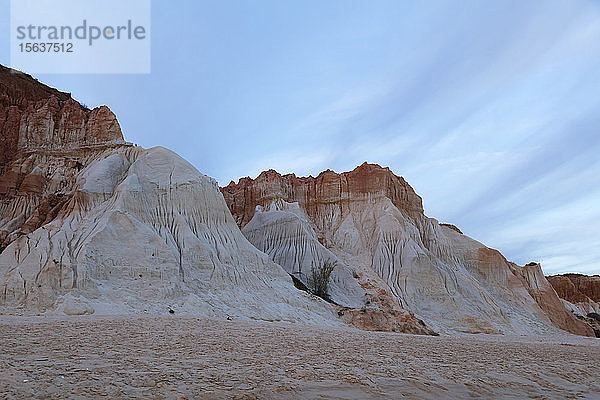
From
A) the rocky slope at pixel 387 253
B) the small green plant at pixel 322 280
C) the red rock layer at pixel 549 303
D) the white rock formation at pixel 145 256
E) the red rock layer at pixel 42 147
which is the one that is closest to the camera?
the white rock formation at pixel 145 256

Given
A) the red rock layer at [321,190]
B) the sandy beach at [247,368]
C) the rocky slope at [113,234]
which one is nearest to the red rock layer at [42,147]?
the rocky slope at [113,234]

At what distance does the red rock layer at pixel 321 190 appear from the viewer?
37.1 meters

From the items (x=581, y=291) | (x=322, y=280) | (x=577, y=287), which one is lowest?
(x=581, y=291)

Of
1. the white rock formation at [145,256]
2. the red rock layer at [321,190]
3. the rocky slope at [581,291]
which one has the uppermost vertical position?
the red rock layer at [321,190]

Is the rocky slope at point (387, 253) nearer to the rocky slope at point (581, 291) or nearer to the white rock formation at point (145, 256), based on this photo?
the white rock formation at point (145, 256)

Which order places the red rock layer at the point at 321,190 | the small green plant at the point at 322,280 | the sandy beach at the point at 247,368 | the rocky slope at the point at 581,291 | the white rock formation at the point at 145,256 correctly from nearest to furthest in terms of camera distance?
the sandy beach at the point at 247,368 < the white rock formation at the point at 145,256 < the small green plant at the point at 322,280 < the red rock layer at the point at 321,190 < the rocky slope at the point at 581,291

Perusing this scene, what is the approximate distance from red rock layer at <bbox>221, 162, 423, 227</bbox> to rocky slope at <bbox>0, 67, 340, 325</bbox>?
15.1 metres

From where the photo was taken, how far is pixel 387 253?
1266 inches

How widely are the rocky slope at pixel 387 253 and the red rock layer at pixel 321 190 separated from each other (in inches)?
3.2

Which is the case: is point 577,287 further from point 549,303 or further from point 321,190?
point 321,190

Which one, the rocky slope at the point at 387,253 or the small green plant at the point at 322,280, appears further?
the rocky slope at the point at 387,253

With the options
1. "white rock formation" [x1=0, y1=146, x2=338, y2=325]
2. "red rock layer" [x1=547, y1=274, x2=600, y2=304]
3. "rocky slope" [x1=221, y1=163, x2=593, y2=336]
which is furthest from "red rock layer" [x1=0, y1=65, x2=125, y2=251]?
"red rock layer" [x1=547, y1=274, x2=600, y2=304]

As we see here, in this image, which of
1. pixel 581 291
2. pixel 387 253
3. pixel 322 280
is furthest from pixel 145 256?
pixel 581 291

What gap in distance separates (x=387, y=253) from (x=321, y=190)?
8771mm
